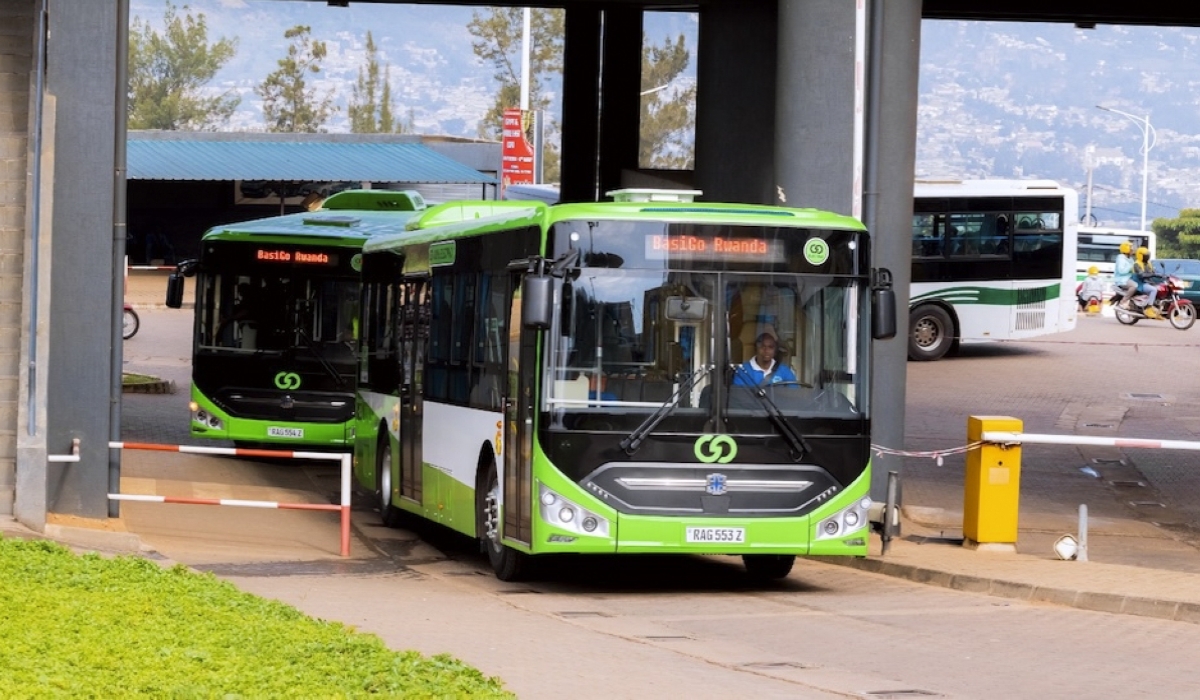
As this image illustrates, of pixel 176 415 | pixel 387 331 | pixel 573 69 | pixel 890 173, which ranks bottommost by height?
pixel 176 415

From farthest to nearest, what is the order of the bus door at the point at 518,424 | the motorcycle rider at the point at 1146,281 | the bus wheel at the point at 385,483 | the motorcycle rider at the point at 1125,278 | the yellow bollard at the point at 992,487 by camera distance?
the motorcycle rider at the point at 1125,278 → the motorcycle rider at the point at 1146,281 → the bus wheel at the point at 385,483 → the yellow bollard at the point at 992,487 → the bus door at the point at 518,424

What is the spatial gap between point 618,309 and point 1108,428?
16.9m

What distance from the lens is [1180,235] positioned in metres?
108

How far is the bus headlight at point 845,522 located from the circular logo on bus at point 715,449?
830 millimetres

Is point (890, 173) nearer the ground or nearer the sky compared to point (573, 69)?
nearer the ground

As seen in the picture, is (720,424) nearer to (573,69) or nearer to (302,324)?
(302,324)

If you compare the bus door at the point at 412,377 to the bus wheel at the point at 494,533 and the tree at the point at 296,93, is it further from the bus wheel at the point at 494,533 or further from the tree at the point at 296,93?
the tree at the point at 296,93

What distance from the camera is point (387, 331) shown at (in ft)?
63.8

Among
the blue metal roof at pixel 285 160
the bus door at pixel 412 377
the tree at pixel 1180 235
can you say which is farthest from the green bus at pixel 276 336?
the tree at pixel 1180 235

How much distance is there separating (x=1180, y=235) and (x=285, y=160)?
201 feet

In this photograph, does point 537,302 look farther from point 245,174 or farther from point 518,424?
point 245,174

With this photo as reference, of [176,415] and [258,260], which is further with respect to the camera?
[176,415]

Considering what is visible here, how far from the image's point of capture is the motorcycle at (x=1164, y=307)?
50594 millimetres

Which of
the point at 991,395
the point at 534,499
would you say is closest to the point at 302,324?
the point at 534,499
